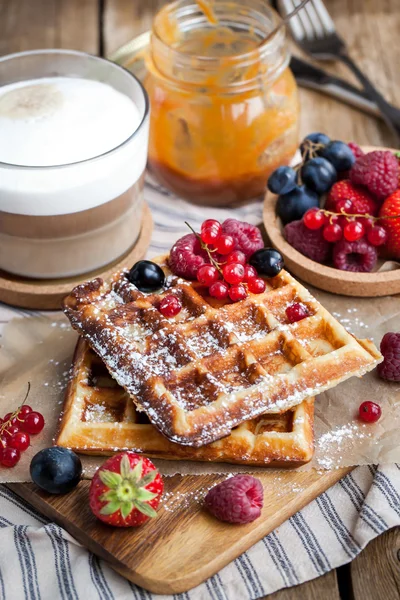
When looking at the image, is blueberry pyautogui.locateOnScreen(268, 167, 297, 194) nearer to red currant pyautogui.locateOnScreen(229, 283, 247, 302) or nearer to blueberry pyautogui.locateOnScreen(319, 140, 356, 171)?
blueberry pyautogui.locateOnScreen(319, 140, 356, 171)

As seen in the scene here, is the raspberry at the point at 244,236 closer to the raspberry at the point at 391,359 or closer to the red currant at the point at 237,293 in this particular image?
the red currant at the point at 237,293

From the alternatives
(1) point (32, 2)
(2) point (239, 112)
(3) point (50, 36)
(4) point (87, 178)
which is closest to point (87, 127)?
(4) point (87, 178)

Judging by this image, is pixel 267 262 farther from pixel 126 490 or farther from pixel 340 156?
pixel 126 490

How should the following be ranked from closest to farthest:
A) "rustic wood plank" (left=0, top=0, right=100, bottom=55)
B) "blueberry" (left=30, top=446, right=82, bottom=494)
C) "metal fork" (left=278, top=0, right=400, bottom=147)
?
"blueberry" (left=30, top=446, right=82, bottom=494), "metal fork" (left=278, top=0, right=400, bottom=147), "rustic wood plank" (left=0, top=0, right=100, bottom=55)

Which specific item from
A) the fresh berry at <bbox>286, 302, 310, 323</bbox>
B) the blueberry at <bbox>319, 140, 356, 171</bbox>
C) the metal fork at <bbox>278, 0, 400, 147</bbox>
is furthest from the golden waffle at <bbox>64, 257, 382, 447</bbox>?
the metal fork at <bbox>278, 0, 400, 147</bbox>

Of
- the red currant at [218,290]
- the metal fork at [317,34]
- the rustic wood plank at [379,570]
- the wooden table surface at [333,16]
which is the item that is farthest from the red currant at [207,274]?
the metal fork at [317,34]

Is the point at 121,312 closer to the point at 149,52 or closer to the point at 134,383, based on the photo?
the point at 134,383
